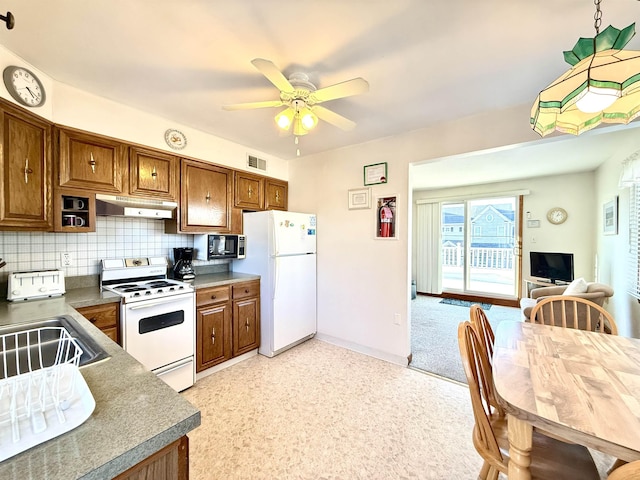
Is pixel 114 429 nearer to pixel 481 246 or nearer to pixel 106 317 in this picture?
pixel 106 317

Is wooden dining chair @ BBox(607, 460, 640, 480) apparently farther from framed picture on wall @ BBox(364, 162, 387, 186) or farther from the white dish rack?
framed picture on wall @ BBox(364, 162, 387, 186)

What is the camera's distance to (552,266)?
432 cm

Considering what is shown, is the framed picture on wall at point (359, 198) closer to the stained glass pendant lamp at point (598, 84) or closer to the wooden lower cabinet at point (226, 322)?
the wooden lower cabinet at point (226, 322)

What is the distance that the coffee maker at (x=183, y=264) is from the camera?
2762 mm

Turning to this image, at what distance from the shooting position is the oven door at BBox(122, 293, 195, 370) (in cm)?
205

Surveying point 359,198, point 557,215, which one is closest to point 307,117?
point 359,198

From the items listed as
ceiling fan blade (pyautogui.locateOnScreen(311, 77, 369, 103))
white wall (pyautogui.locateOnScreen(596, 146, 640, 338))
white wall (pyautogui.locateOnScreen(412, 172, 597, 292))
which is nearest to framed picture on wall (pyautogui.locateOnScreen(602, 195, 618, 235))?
white wall (pyautogui.locateOnScreen(596, 146, 640, 338))

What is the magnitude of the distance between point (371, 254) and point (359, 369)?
3.99 feet

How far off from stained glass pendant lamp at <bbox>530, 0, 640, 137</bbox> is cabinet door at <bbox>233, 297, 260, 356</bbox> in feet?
9.13

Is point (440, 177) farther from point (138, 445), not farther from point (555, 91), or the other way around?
point (138, 445)

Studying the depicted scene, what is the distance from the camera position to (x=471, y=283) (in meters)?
5.64

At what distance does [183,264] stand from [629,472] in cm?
308

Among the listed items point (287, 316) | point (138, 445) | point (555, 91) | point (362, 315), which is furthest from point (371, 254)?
point (138, 445)

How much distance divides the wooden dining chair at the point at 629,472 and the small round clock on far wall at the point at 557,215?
17.6 feet
